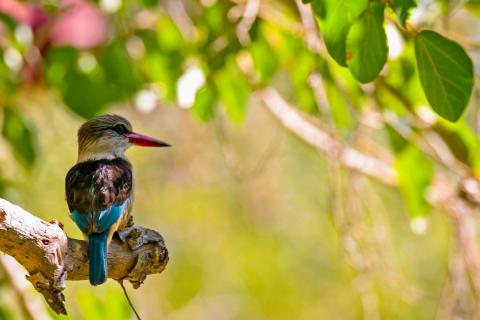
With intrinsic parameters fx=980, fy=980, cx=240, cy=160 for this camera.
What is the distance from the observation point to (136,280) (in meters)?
2.51

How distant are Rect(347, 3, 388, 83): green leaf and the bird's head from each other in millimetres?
1499

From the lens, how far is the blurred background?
11.0 feet

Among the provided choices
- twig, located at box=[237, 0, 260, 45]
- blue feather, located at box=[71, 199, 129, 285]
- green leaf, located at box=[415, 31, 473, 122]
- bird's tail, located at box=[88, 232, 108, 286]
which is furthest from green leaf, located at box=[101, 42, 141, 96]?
green leaf, located at box=[415, 31, 473, 122]

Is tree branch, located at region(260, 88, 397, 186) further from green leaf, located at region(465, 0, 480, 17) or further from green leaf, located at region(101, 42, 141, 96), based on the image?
green leaf, located at region(465, 0, 480, 17)

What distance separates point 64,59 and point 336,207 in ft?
3.88

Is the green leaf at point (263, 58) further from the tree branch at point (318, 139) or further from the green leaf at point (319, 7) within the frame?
the green leaf at point (319, 7)

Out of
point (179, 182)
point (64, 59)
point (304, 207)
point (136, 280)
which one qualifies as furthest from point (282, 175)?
point (136, 280)

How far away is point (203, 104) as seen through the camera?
3287mm

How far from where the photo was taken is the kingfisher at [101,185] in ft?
8.48

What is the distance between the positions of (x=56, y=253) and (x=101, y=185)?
2.62 ft

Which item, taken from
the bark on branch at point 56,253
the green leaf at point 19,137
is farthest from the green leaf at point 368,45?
the green leaf at point 19,137

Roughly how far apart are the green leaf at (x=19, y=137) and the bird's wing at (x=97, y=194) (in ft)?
1.40

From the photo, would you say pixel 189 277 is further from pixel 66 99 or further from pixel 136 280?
pixel 136 280

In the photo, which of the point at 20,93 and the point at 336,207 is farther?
the point at 20,93
